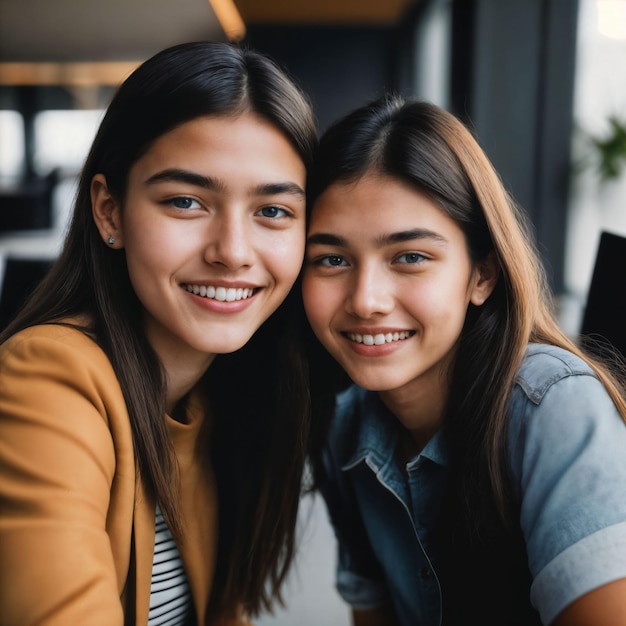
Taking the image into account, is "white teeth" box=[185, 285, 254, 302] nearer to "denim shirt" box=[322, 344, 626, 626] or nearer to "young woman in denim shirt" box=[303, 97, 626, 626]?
"young woman in denim shirt" box=[303, 97, 626, 626]

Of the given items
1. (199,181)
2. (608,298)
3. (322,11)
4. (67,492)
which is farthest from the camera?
(322,11)

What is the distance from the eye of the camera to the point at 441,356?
1.32m

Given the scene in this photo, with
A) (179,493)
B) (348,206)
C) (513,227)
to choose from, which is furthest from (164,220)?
(513,227)

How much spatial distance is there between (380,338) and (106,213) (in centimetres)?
53

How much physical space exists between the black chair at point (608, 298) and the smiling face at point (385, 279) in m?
0.27

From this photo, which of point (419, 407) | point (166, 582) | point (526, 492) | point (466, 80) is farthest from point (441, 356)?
point (466, 80)

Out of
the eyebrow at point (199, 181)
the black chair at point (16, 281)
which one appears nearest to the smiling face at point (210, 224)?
the eyebrow at point (199, 181)

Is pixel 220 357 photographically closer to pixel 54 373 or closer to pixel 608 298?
pixel 54 373

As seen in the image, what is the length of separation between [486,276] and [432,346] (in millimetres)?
176

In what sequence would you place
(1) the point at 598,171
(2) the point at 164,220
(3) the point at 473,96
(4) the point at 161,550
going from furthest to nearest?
(3) the point at 473,96, (1) the point at 598,171, (4) the point at 161,550, (2) the point at 164,220

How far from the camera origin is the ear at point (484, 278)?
4.34 ft

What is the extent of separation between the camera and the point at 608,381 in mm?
1122

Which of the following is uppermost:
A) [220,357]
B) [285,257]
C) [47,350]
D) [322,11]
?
[322,11]

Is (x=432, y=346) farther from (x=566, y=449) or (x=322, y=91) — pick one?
(x=322, y=91)
